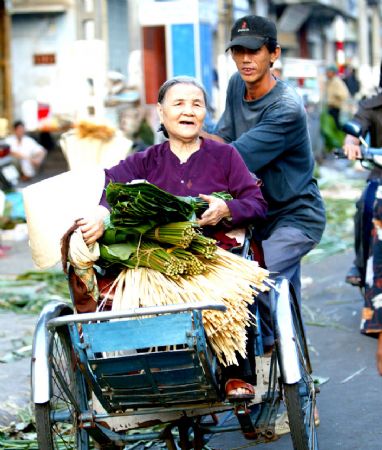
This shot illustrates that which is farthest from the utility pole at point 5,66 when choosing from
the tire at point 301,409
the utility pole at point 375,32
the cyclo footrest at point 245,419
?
the utility pole at point 375,32

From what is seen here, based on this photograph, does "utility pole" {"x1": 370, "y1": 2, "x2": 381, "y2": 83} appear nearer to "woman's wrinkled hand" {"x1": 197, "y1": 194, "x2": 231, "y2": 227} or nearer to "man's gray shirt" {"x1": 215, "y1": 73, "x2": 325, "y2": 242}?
"man's gray shirt" {"x1": 215, "y1": 73, "x2": 325, "y2": 242}

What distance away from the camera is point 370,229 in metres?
8.12

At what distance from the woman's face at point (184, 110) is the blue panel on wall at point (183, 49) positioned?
1021 cm

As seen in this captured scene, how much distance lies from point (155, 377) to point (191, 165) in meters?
1.08

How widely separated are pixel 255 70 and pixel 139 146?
12.1 meters

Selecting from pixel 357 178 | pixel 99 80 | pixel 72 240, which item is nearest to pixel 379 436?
pixel 72 240

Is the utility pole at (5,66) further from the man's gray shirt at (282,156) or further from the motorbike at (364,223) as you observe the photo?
the man's gray shirt at (282,156)

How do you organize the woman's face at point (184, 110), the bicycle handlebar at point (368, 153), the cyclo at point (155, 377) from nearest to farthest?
the cyclo at point (155, 377)
the woman's face at point (184, 110)
the bicycle handlebar at point (368, 153)

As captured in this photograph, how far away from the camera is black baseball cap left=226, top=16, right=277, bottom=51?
568 cm

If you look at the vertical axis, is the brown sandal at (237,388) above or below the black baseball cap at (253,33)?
below

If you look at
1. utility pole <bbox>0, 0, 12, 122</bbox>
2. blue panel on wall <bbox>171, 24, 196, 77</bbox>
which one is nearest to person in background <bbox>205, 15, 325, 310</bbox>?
blue panel on wall <bbox>171, 24, 196, 77</bbox>

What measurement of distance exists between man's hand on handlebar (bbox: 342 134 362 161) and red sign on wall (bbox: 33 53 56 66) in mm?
20078

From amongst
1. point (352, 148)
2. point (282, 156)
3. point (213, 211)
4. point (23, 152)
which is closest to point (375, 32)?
point (23, 152)

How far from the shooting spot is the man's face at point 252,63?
5730 mm
